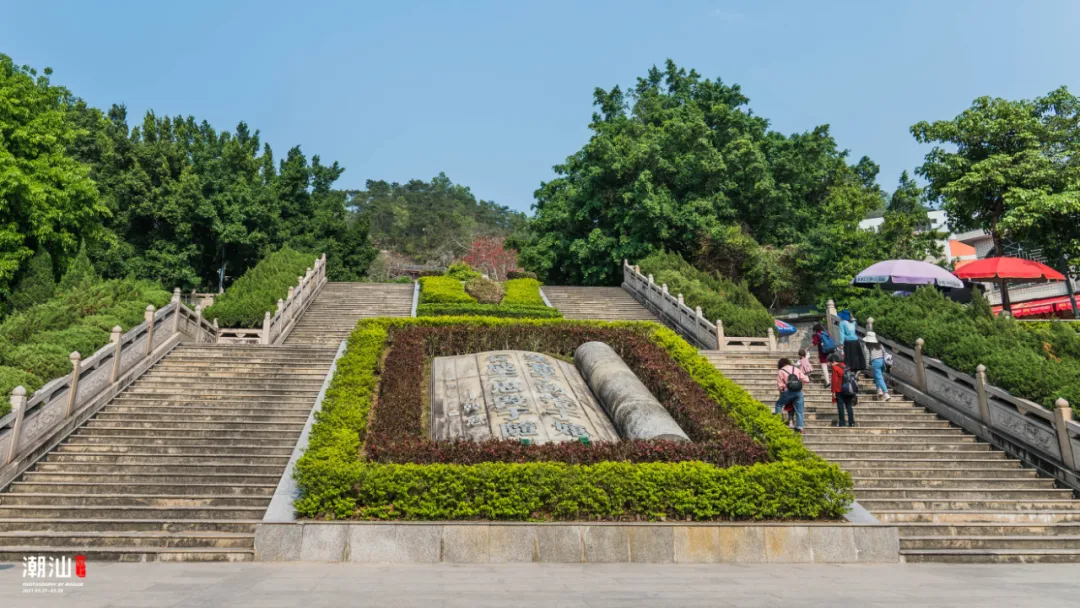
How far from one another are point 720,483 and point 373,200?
2990 inches

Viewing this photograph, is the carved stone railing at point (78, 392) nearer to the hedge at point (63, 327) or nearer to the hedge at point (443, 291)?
the hedge at point (63, 327)

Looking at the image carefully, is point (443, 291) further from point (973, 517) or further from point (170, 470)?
point (973, 517)

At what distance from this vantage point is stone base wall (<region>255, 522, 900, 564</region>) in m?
6.84

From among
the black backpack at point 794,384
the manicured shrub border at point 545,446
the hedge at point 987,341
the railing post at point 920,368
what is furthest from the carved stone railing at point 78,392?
the hedge at point 987,341

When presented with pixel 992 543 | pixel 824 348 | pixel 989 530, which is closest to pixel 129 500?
pixel 992 543

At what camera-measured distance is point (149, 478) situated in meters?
8.60

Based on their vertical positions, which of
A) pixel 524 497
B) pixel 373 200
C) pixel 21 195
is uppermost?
pixel 373 200

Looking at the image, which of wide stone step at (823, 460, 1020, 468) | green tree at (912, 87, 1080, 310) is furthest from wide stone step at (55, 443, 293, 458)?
green tree at (912, 87, 1080, 310)

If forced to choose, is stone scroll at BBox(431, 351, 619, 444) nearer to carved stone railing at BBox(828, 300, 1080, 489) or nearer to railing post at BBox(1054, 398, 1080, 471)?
carved stone railing at BBox(828, 300, 1080, 489)

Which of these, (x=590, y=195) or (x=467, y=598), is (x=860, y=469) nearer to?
(x=467, y=598)

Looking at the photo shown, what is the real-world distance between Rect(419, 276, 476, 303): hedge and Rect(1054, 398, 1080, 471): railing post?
16.5 metres

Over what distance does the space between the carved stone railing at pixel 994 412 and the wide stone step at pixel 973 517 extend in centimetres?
103

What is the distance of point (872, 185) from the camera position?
3878 centimetres

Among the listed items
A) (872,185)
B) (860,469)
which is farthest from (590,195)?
(860,469)
